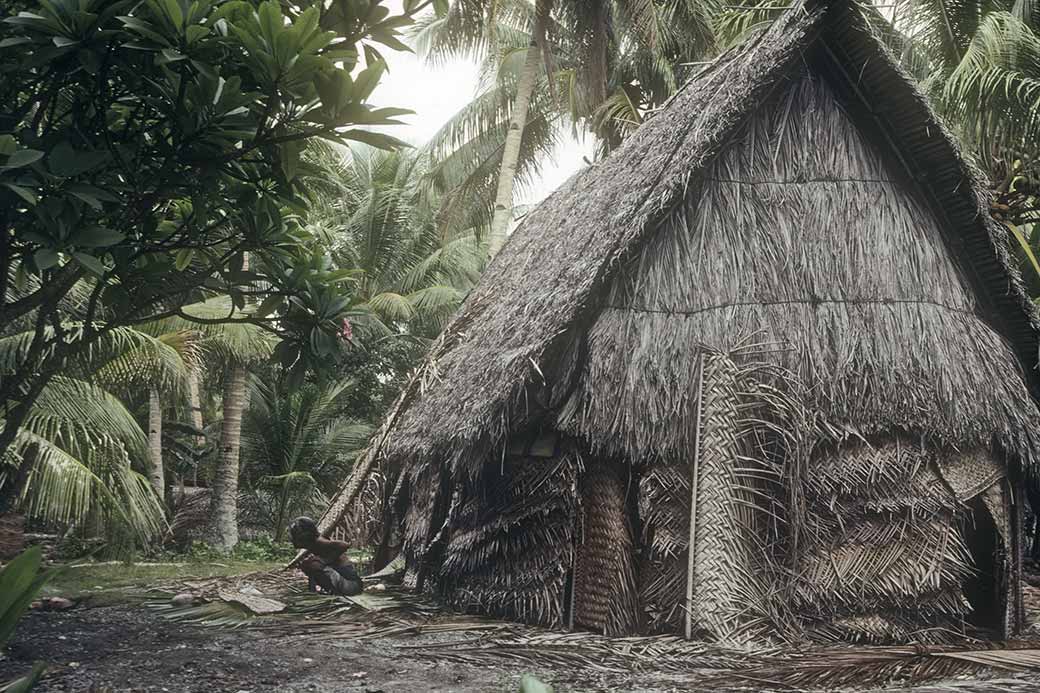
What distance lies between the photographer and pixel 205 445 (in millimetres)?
17656

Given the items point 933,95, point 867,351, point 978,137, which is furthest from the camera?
point 933,95

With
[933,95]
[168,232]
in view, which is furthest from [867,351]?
[933,95]

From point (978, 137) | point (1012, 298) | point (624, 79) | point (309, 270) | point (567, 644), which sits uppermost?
point (624, 79)

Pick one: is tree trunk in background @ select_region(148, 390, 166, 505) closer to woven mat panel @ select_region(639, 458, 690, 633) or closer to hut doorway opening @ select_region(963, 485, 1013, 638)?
woven mat panel @ select_region(639, 458, 690, 633)

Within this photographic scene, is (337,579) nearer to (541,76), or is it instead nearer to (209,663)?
(209,663)

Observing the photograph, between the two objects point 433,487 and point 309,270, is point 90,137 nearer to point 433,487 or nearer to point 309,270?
point 309,270

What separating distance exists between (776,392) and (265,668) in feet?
12.0

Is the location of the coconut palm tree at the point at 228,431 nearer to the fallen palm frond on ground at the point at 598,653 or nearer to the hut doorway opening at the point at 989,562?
the fallen palm frond on ground at the point at 598,653

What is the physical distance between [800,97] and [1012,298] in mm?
2236

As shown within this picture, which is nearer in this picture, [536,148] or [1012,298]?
[1012,298]

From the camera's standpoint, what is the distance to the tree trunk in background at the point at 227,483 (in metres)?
13.4

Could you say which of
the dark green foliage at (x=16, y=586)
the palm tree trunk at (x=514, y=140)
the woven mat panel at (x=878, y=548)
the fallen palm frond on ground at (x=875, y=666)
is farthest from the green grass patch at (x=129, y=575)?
the dark green foliage at (x=16, y=586)

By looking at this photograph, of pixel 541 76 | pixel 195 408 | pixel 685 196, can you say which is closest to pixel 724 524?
pixel 685 196

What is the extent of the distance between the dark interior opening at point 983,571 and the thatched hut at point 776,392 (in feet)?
0.06
